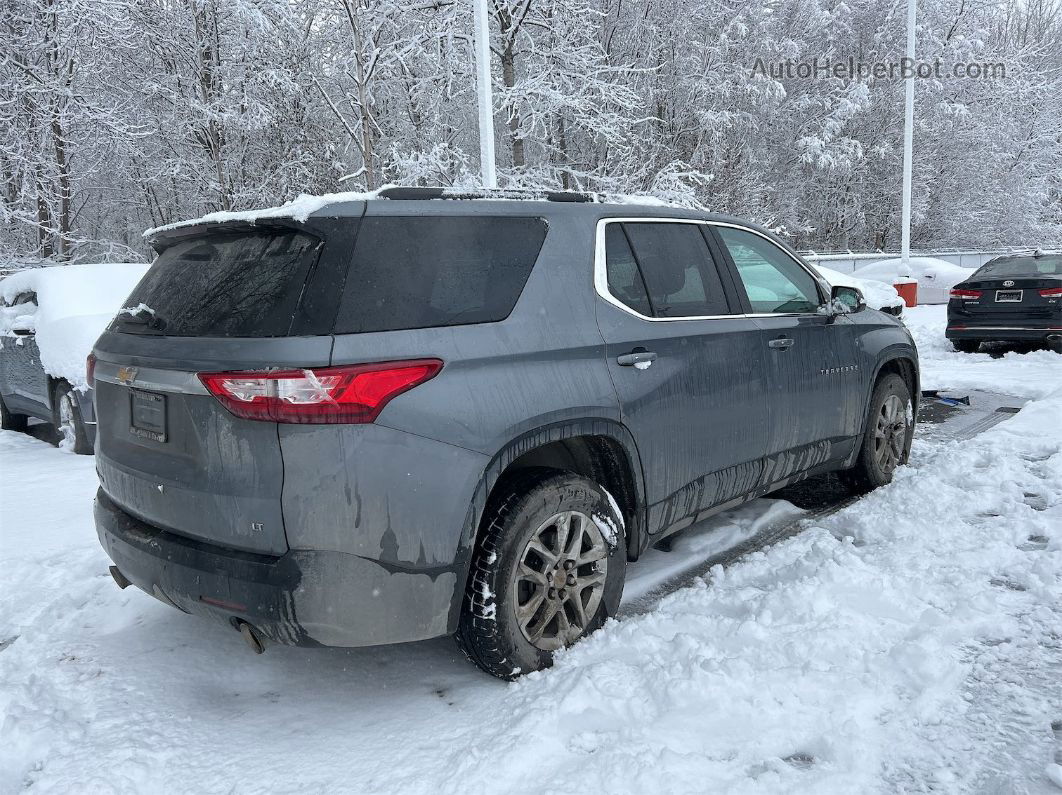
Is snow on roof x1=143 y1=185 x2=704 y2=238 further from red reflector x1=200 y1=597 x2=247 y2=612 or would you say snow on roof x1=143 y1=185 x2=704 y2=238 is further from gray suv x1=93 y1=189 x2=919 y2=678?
red reflector x1=200 y1=597 x2=247 y2=612

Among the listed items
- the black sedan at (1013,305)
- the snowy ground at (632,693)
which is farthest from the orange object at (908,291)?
the snowy ground at (632,693)

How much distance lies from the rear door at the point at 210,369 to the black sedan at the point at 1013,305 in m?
11.1

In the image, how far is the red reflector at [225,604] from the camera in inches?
97.3

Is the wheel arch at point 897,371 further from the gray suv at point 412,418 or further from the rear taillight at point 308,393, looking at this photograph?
the rear taillight at point 308,393

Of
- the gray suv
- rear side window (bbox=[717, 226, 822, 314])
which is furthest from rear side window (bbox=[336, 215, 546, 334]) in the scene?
rear side window (bbox=[717, 226, 822, 314])

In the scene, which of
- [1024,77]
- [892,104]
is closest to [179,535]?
[892,104]

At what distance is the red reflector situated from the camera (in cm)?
247

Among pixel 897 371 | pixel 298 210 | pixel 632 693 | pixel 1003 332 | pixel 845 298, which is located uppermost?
pixel 298 210

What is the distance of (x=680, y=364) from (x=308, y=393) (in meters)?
1.70

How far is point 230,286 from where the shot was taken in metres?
2.66

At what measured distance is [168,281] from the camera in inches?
117

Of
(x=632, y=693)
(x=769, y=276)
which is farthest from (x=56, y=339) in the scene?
(x=632, y=693)

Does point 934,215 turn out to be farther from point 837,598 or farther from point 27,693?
point 27,693

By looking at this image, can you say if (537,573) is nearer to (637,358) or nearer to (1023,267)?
(637,358)
